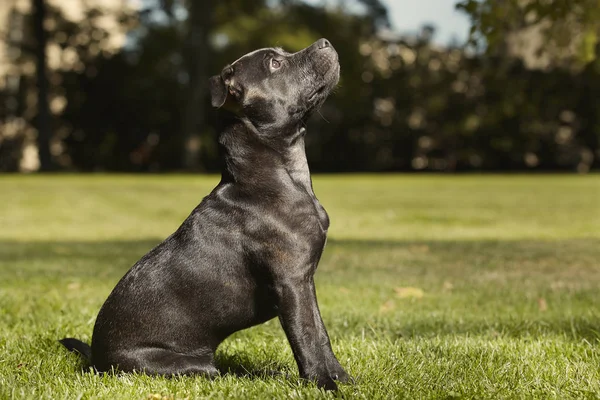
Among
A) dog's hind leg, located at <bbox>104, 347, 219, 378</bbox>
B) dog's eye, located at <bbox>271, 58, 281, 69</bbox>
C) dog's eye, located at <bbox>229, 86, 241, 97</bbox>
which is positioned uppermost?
dog's eye, located at <bbox>271, 58, 281, 69</bbox>

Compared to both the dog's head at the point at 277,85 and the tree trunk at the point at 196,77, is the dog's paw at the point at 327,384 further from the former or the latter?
the tree trunk at the point at 196,77

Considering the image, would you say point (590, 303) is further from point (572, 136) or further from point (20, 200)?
point (572, 136)

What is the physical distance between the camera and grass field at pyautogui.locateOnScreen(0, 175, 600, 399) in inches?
139

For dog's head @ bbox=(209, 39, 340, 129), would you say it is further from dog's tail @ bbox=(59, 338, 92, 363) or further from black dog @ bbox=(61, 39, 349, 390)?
dog's tail @ bbox=(59, 338, 92, 363)

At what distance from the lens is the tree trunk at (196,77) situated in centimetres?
3053

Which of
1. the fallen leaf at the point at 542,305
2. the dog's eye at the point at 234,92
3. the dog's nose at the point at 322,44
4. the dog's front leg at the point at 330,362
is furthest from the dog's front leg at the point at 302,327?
the fallen leaf at the point at 542,305

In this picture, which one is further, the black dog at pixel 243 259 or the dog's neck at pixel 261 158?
the dog's neck at pixel 261 158

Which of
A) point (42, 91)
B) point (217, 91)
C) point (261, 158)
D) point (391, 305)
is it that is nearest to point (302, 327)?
point (261, 158)

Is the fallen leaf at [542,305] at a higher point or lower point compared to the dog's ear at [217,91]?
lower

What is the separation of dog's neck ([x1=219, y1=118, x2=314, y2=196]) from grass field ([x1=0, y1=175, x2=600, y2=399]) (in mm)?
917

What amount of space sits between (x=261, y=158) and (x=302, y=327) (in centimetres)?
83

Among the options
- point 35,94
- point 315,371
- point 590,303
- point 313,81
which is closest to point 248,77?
point 313,81

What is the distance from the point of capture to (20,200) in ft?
53.1

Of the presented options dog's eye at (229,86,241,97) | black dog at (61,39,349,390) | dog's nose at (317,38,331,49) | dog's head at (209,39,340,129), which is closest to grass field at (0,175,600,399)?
black dog at (61,39,349,390)
